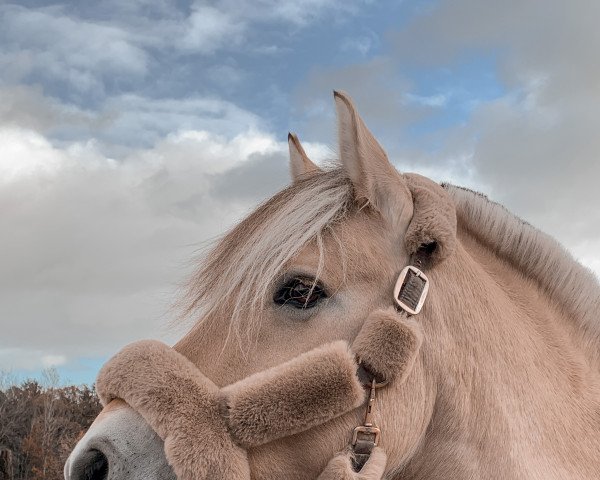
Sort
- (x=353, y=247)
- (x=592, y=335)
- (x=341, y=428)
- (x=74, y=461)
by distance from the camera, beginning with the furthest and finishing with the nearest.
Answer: (x=592, y=335), (x=353, y=247), (x=341, y=428), (x=74, y=461)

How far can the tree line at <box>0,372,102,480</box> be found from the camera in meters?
31.7

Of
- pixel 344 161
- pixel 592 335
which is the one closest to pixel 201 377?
pixel 344 161

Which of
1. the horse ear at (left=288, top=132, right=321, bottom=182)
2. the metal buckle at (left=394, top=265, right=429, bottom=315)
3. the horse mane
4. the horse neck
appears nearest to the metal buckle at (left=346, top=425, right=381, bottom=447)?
the horse neck

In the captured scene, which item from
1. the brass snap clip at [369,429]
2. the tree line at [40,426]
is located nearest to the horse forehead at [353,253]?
the brass snap clip at [369,429]

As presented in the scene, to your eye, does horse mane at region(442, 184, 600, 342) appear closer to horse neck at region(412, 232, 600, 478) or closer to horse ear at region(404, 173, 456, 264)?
horse neck at region(412, 232, 600, 478)

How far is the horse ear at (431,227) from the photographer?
121 inches

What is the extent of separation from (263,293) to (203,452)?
27.3 inches

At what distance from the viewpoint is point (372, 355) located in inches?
113

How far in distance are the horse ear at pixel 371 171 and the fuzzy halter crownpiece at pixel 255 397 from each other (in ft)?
1.81

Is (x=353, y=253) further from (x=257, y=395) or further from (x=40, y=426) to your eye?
(x=40, y=426)

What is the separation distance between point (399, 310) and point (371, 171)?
25.5 inches

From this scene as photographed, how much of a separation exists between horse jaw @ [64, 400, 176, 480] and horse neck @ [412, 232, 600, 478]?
3.96ft

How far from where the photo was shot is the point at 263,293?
2.96 m

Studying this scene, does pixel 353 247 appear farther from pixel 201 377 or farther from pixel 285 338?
pixel 201 377
